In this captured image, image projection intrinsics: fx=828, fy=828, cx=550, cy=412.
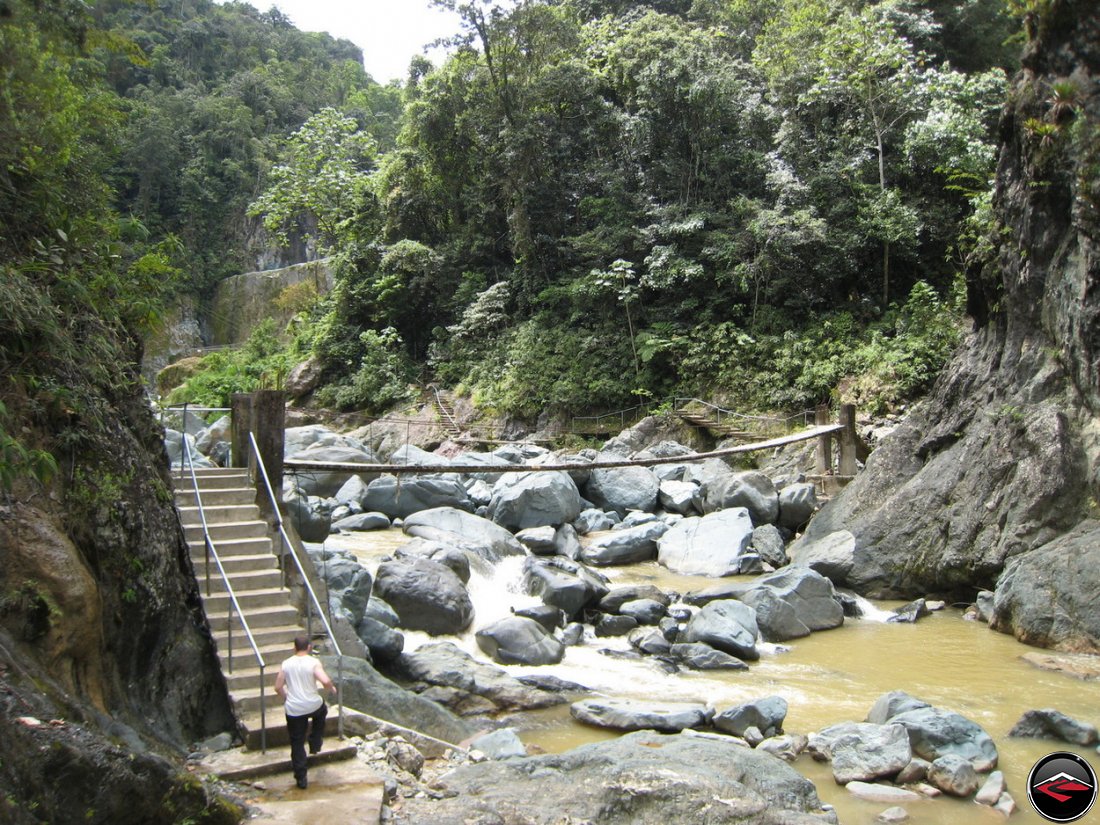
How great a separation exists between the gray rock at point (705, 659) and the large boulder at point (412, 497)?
15.3 feet

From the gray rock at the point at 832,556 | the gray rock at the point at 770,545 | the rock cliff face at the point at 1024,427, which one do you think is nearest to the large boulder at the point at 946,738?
the rock cliff face at the point at 1024,427

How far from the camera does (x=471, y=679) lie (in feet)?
20.3

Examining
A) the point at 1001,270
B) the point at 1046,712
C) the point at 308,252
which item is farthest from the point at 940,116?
the point at 308,252

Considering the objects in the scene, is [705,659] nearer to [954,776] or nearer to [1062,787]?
[954,776]

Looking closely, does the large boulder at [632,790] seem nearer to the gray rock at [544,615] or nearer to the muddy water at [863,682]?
the muddy water at [863,682]

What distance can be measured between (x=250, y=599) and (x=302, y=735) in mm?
1526

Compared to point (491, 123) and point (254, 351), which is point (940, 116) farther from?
point (254, 351)

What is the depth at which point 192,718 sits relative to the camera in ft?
14.4

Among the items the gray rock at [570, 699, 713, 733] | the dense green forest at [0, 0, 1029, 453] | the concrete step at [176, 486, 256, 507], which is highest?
the dense green forest at [0, 0, 1029, 453]

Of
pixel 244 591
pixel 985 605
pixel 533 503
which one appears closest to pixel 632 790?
pixel 244 591

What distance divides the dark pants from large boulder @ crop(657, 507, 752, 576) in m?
6.88

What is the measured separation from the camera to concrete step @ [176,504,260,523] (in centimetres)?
561

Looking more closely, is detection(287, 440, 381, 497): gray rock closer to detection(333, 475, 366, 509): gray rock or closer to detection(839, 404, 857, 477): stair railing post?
detection(333, 475, 366, 509): gray rock

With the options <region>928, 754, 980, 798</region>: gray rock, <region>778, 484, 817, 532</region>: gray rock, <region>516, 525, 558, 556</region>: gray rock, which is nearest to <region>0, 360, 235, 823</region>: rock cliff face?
<region>928, 754, 980, 798</region>: gray rock
